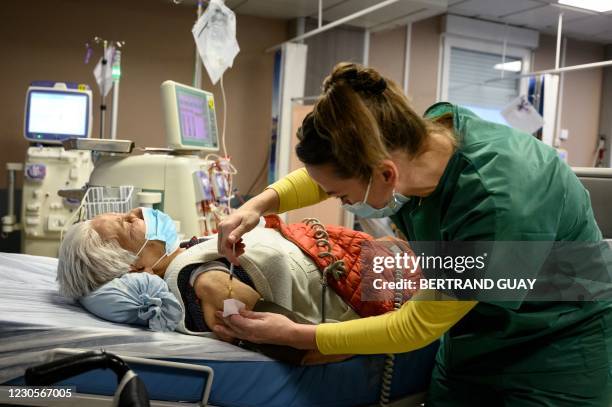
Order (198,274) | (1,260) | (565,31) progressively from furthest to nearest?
(565,31)
(1,260)
(198,274)

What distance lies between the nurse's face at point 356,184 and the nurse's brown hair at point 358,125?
0.05 ft

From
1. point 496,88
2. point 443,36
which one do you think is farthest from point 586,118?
point 443,36

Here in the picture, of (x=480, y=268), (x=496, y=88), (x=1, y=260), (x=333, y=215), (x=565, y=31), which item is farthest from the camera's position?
(x=496, y=88)

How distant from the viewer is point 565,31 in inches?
235

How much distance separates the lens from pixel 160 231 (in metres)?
1.77

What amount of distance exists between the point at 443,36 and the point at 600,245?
17.9 ft

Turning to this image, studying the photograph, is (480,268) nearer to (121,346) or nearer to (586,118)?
(121,346)

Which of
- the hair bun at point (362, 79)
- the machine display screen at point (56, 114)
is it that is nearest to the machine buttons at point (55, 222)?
the machine display screen at point (56, 114)

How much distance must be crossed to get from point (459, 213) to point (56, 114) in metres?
3.66

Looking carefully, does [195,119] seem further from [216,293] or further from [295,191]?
[216,293]

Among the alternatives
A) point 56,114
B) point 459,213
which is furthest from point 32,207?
point 459,213

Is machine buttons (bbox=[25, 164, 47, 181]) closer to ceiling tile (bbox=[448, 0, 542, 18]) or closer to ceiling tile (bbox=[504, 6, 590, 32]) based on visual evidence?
ceiling tile (bbox=[448, 0, 542, 18])

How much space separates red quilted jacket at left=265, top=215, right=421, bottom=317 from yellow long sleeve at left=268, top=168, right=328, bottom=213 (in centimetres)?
12

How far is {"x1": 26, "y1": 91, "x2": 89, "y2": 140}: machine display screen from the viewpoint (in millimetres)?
3898
